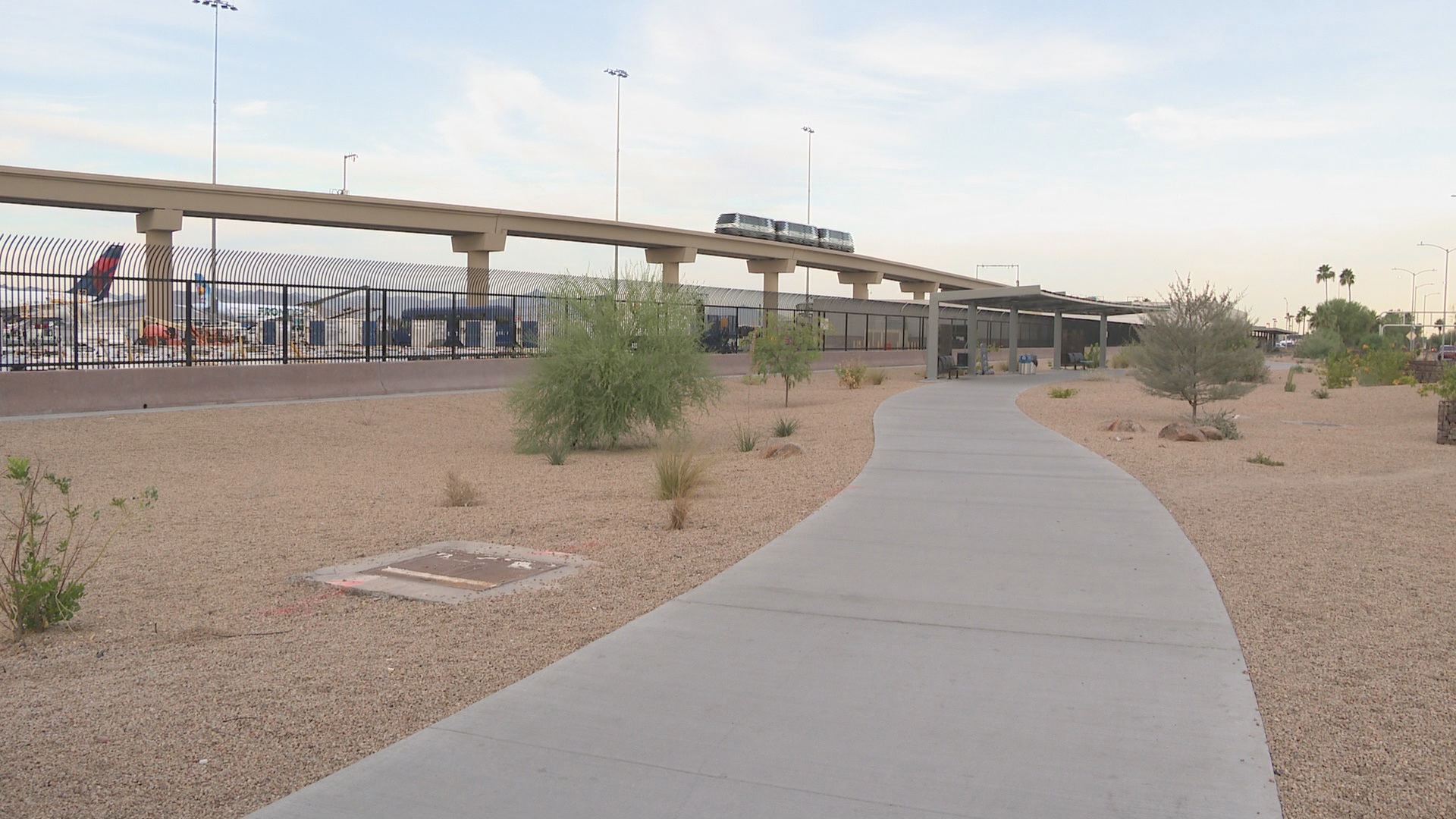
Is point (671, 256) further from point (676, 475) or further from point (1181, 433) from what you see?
point (676, 475)

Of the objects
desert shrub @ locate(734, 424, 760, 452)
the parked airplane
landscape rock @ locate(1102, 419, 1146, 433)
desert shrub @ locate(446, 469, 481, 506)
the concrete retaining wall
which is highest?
the parked airplane

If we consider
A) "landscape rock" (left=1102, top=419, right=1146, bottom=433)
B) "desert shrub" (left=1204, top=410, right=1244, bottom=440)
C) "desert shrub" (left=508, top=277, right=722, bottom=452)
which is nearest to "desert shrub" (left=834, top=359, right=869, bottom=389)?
"landscape rock" (left=1102, top=419, right=1146, bottom=433)

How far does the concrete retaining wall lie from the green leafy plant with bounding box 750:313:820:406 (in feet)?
20.6

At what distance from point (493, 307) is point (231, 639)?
958 inches

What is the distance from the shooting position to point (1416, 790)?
4578mm

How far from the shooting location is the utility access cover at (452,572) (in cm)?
792

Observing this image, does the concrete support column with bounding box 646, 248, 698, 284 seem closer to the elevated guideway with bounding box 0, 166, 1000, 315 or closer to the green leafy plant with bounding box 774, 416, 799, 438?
the elevated guideway with bounding box 0, 166, 1000, 315

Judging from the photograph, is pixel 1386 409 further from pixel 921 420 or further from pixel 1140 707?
pixel 1140 707

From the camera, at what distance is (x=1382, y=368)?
38.8 meters

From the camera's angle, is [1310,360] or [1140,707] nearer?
[1140,707]

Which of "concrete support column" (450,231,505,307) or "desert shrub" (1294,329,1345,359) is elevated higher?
"concrete support column" (450,231,505,307)

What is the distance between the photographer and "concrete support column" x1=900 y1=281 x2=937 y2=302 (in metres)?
95.5

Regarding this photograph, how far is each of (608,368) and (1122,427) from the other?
9667 millimetres

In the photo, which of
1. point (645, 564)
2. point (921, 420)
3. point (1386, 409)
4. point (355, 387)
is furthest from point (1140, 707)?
point (1386, 409)
